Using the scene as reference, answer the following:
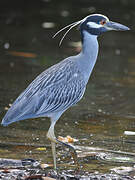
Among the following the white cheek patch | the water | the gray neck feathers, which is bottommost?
the water

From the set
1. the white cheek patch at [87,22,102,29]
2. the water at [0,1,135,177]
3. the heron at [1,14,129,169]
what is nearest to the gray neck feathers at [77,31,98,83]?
the heron at [1,14,129,169]

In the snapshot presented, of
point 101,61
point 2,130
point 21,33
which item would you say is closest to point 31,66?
point 101,61

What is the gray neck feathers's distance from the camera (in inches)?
275

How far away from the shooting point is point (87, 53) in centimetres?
706

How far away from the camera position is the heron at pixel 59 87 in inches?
252

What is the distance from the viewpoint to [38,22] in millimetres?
15445

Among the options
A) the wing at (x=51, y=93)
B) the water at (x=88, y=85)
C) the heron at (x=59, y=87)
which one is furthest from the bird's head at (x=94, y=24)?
the water at (x=88, y=85)

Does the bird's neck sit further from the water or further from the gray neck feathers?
the water

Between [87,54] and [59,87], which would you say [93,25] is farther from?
[59,87]

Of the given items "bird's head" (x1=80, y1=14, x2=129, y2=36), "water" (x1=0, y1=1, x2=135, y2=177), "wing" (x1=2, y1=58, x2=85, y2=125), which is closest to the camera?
"wing" (x1=2, y1=58, x2=85, y2=125)

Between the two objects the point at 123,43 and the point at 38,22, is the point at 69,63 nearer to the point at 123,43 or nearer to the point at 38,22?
the point at 123,43

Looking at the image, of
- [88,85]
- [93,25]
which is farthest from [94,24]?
[88,85]

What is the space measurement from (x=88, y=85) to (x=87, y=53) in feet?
11.0

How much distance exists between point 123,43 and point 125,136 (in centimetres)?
645
